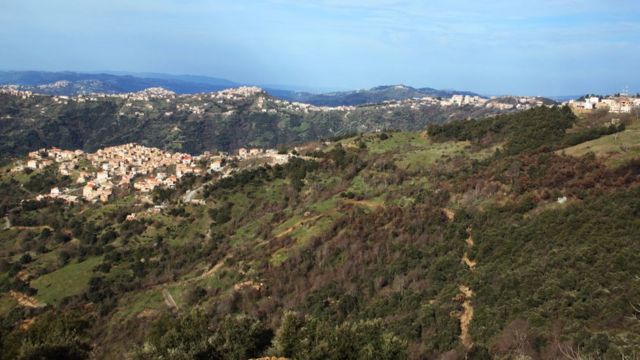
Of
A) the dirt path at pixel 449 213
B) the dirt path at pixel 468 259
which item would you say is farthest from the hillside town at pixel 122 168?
the dirt path at pixel 468 259

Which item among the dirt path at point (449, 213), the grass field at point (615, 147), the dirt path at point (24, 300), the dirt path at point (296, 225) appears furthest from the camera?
the dirt path at point (296, 225)

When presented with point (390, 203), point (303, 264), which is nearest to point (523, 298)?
point (303, 264)

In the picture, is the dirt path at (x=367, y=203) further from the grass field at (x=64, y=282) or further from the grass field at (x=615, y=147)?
the grass field at (x=64, y=282)

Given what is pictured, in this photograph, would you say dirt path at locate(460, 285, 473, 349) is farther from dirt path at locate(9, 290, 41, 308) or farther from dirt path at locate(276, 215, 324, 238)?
dirt path at locate(9, 290, 41, 308)

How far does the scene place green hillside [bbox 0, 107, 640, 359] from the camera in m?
20.8

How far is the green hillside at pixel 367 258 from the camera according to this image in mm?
20797

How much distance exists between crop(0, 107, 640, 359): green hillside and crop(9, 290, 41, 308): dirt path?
9.0 inches

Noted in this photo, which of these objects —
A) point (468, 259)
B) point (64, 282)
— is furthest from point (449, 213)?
point (64, 282)

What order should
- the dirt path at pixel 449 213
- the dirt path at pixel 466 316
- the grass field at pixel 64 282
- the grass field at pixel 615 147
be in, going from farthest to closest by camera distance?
the grass field at pixel 64 282 < the dirt path at pixel 449 213 < the grass field at pixel 615 147 < the dirt path at pixel 466 316

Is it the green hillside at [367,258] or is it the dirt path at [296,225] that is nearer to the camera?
the green hillside at [367,258]

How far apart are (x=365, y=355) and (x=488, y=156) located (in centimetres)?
4349

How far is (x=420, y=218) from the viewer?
43.2 metres

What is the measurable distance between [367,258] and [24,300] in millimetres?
32386

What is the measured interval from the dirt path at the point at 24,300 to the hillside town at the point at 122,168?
2846cm
